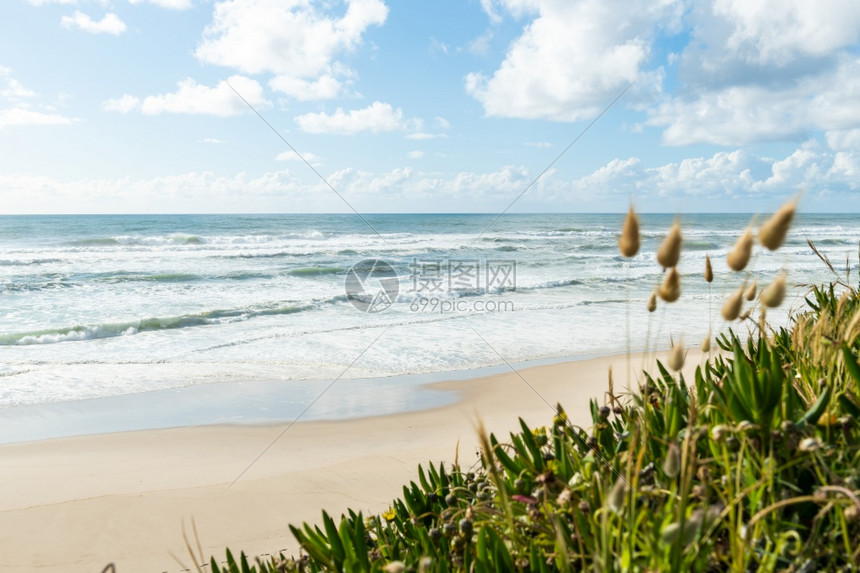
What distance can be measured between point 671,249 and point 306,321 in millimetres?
11256

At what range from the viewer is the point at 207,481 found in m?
4.63

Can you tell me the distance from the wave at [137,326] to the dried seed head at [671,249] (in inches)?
441

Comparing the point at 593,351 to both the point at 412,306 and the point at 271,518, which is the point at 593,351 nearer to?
the point at 412,306

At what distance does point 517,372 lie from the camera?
26.4ft

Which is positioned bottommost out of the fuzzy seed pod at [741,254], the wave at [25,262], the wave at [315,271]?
the wave at [315,271]

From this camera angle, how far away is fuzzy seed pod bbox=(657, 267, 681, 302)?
940 millimetres

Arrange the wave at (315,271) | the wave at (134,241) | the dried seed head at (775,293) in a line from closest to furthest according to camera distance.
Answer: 1. the dried seed head at (775,293)
2. the wave at (315,271)
3. the wave at (134,241)

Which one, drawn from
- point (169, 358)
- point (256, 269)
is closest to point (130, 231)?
point (256, 269)

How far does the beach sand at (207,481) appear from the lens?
361cm

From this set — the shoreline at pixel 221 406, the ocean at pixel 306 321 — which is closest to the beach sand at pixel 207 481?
the shoreline at pixel 221 406

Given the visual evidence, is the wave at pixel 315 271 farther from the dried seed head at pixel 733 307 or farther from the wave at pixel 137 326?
the dried seed head at pixel 733 307

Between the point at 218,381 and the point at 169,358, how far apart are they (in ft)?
5.60

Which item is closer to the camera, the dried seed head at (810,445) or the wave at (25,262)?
the dried seed head at (810,445)

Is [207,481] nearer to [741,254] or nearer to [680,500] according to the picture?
[680,500]
